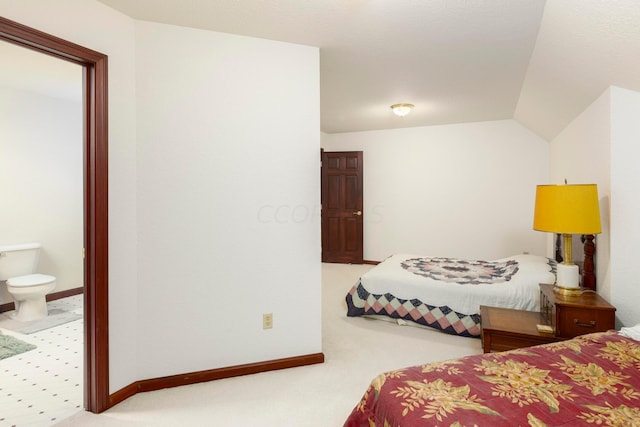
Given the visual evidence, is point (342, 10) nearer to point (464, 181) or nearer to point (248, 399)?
point (248, 399)

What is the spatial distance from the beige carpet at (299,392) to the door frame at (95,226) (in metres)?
0.21

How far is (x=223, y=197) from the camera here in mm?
2496

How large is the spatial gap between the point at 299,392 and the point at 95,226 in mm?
1582

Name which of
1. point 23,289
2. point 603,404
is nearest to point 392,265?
point 603,404

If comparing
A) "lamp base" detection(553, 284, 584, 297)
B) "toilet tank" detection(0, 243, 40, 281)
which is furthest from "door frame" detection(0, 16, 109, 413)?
"lamp base" detection(553, 284, 584, 297)

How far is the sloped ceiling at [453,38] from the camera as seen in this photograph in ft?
6.79

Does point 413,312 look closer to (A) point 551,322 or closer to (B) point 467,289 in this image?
(B) point 467,289

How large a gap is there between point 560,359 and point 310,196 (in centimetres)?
179

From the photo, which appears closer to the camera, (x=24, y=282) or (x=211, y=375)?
(x=211, y=375)

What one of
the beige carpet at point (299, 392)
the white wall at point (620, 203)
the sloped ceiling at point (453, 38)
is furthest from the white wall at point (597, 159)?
the beige carpet at point (299, 392)

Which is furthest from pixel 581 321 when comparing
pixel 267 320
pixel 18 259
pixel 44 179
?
pixel 44 179

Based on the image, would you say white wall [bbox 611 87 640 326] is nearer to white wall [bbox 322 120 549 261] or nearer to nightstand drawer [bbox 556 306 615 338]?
nightstand drawer [bbox 556 306 615 338]

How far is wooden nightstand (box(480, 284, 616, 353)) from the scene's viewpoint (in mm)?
2199

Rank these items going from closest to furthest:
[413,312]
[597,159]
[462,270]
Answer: [597,159] → [413,312] → [462,270]
